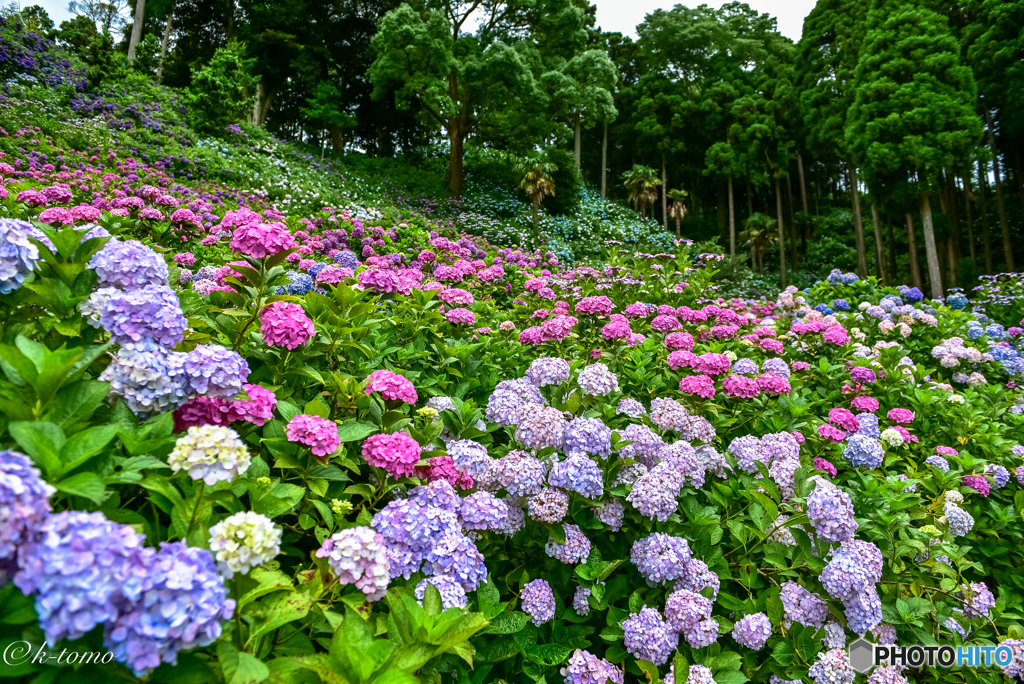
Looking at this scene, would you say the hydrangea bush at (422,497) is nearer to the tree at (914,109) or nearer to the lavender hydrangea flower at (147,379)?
the lavender hydrangea flower at (147,379)

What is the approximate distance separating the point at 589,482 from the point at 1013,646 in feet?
5.74

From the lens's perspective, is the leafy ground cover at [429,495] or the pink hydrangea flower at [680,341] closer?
the leafy ground cover at [429,495]

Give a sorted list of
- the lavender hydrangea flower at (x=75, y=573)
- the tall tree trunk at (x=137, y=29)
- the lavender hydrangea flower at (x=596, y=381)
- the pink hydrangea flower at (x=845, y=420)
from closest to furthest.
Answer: the lavender hydrangea flower at (x=75, y=573)
the lavender hydrangea flower at (x=596, y=381)
the pink hydrangea flower at (x=845, y=420)
the tall tree trunk at (x=137, y=29)

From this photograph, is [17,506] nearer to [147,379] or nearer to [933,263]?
[147,379]

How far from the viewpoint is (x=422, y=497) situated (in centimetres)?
147

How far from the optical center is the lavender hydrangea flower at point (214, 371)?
4.15 ft

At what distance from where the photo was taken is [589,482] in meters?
1.77

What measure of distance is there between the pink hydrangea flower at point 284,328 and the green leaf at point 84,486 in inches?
30.1

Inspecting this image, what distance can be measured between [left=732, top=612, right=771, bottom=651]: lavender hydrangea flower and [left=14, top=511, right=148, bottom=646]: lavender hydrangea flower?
1.72 metres

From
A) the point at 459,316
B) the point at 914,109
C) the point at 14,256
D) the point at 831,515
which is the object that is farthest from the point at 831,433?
the point at 914,109

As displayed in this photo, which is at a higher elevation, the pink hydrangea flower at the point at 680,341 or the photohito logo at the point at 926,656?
the pink hydrangea flower at the point at 680,341

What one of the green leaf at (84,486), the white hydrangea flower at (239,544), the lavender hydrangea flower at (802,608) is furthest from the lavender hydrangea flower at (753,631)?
the green leaf at (84,486)

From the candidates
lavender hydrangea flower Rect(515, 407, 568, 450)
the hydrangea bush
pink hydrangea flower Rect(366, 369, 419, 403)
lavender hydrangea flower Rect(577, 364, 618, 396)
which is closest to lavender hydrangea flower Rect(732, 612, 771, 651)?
the hydrangea bush

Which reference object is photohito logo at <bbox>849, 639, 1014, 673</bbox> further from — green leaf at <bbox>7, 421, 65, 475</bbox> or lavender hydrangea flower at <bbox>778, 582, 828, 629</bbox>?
green leaf at <bbox>7, 421, 65, 475</bbox>
